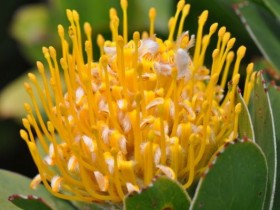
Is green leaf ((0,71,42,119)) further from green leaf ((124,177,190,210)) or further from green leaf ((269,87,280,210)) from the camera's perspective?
green leaf ((124,177,190,210))

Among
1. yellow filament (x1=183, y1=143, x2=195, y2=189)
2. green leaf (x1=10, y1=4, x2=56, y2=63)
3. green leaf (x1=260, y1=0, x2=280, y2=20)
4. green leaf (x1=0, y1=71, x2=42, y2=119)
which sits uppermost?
green leaf (x1=260, y1=0, x2=280, y2=20)

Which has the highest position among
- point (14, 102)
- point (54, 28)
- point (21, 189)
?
point (21, 189)

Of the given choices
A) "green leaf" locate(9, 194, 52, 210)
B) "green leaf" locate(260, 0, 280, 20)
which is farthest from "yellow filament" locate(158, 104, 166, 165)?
"green leaf" locate(260, 0, 280, 20)

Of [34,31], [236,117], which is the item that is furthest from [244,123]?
[34,31]

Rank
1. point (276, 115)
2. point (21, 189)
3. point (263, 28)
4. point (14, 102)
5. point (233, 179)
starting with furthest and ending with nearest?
point (14, 102)
point (263, 28)
point (21, 189)
point (276, 115)
point (233, 179)

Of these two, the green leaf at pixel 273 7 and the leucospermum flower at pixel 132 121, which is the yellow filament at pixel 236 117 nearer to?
the leucospermum flower at pixel 132 121

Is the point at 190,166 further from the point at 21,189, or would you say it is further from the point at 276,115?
the point at 21,189

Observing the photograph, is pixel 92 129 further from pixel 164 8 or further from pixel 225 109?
pixel 164 8
